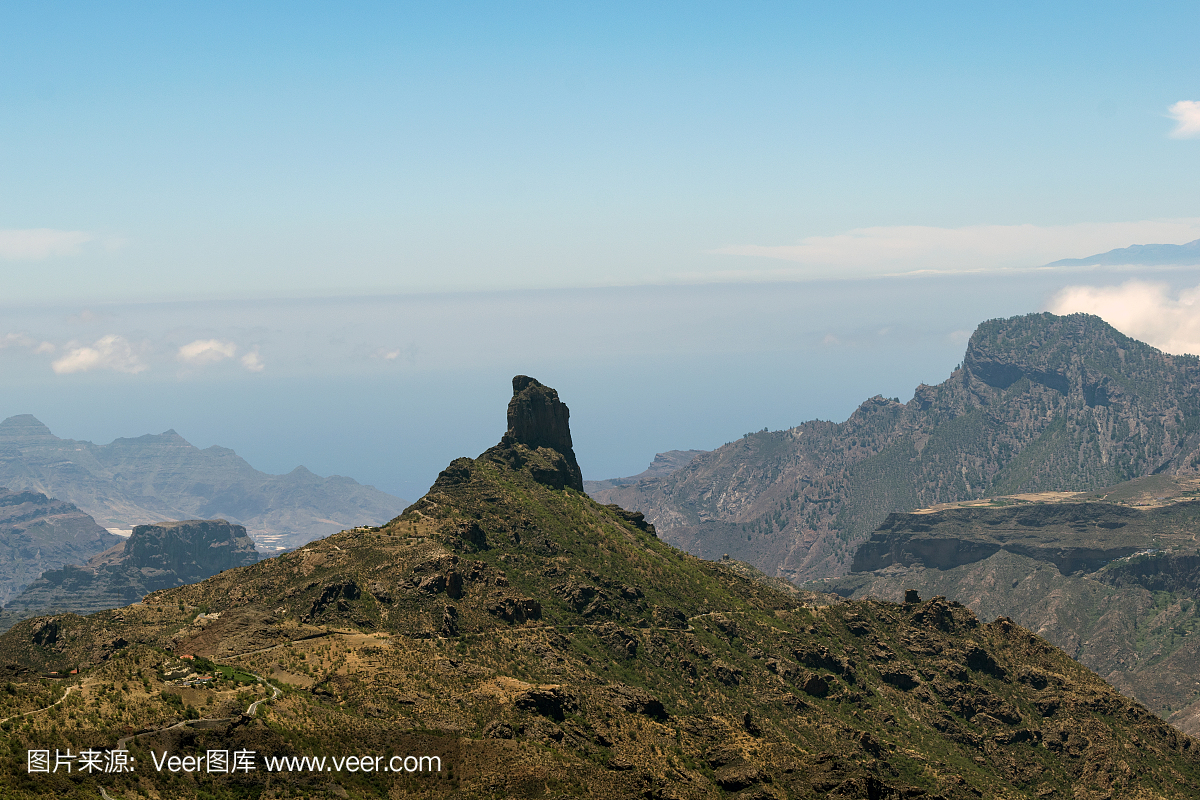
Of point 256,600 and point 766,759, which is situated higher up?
point 256,600

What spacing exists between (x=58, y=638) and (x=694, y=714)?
97.6 metres

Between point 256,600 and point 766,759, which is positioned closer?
point 766,759

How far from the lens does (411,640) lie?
17100 cm

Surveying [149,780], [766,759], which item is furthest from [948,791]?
[149,780]

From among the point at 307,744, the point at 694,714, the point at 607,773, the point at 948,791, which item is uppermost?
the point at 307,744

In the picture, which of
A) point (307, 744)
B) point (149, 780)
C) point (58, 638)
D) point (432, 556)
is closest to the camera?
Answer: point (149, 780)

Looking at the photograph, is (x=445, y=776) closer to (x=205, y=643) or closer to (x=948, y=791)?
(x=205, y=643)

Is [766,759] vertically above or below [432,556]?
below

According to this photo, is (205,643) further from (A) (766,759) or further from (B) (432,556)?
(A) (766,759)

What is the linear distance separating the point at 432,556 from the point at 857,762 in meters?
77.8

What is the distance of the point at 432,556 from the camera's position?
650 feet

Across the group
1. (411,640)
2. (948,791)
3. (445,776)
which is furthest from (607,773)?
(948,791)

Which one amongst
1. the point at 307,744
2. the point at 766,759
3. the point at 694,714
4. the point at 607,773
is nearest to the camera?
the point at 307,744

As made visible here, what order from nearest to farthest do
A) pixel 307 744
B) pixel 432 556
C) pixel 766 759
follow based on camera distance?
pixel 307 744 → pixel 766 759 → pixel 432 556
